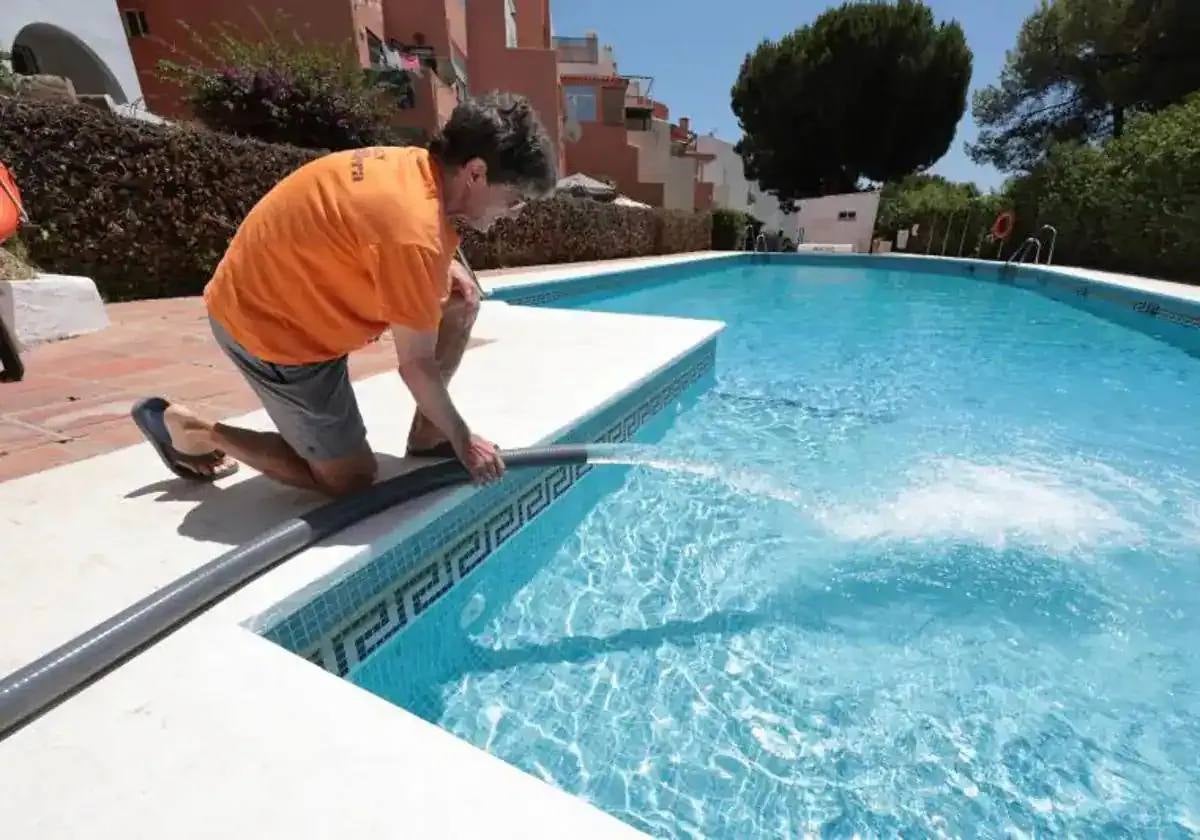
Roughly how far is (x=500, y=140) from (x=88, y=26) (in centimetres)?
1371

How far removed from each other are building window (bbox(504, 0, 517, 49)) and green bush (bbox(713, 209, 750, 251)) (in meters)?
10.3

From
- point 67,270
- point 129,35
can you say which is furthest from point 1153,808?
point 129,35

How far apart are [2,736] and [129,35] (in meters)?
17.7

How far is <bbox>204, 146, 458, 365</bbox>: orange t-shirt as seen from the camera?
57.4 inches

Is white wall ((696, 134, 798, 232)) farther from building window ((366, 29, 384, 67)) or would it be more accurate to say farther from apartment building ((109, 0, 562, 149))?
building window ((366, 29, 384, 67))

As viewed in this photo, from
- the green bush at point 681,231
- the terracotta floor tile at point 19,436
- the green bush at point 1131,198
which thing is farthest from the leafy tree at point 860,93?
the terracotta floor tile at point 19,436

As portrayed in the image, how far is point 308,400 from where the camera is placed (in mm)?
1775

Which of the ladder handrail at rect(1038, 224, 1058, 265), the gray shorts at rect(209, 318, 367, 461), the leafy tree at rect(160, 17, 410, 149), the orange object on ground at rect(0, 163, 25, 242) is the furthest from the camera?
the ladder handrail at rect(1038, 224, 1058, 265)

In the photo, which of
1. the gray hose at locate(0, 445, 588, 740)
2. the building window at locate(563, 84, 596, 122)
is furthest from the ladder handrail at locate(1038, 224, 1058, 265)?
the building window at locate(563, 84, 596, 122)

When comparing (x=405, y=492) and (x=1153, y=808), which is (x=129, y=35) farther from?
(x=1153, y=808)

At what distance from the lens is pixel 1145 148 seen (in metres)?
11.4

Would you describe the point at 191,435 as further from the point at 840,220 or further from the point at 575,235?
the point at 840,220

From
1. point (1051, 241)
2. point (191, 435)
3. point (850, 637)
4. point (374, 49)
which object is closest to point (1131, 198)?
point (1051, 241)

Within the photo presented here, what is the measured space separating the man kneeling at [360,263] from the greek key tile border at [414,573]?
401 mm
